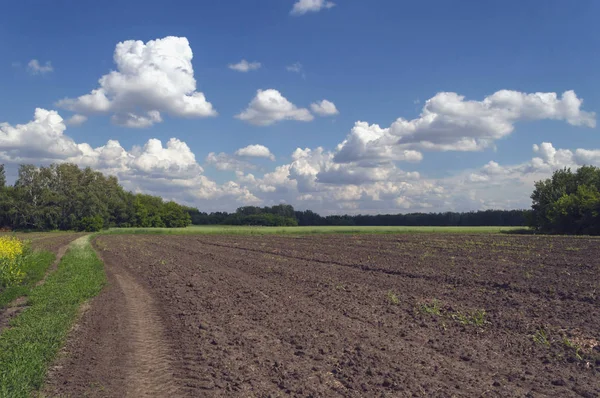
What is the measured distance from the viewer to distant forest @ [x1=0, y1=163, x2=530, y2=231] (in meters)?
92.1

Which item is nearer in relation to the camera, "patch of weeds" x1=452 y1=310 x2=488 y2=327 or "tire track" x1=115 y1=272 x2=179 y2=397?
"tire track" x1=115 y1=272 x2=179 y2=397

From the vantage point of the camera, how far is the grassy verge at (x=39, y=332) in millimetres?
7213

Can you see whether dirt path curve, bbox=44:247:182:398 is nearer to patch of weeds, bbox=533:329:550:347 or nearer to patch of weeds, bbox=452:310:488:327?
patch of weeds, bbox=452:310:488:327

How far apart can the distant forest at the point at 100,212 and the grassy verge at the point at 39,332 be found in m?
72.5

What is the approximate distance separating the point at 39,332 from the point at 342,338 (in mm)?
6324

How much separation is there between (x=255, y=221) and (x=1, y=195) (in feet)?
186

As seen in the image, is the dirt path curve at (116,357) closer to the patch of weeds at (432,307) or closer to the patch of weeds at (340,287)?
the patch of weeds at (340,287)

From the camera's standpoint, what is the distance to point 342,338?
378 inches

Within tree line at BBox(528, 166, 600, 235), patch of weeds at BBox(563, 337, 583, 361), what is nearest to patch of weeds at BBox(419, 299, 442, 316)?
patch of weeds at BBox(563, 337, 583, 361)

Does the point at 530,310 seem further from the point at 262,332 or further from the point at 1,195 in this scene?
the point at 1,195

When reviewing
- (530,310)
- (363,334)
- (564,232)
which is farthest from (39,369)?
→ (564,232)

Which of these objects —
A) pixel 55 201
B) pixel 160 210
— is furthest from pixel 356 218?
pixel 55 201

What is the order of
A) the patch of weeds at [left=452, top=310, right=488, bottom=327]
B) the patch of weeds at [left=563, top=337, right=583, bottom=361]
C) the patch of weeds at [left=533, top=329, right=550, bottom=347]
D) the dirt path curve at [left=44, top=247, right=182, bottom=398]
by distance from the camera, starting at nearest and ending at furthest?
1. the dirt path curve at [left=44, top=247, right=182, bottom=398]
2. the patch of weeds at [left=563, top=337, right=583, bottom=361]
3. the patch of weeds at [left=533, top=329, right=550, bottom=347]
4. the patch of weeds at [left=452, top=310, right=488, bottom=327]

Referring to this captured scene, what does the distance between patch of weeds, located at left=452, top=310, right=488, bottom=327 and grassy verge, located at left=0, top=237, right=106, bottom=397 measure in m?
8.47
